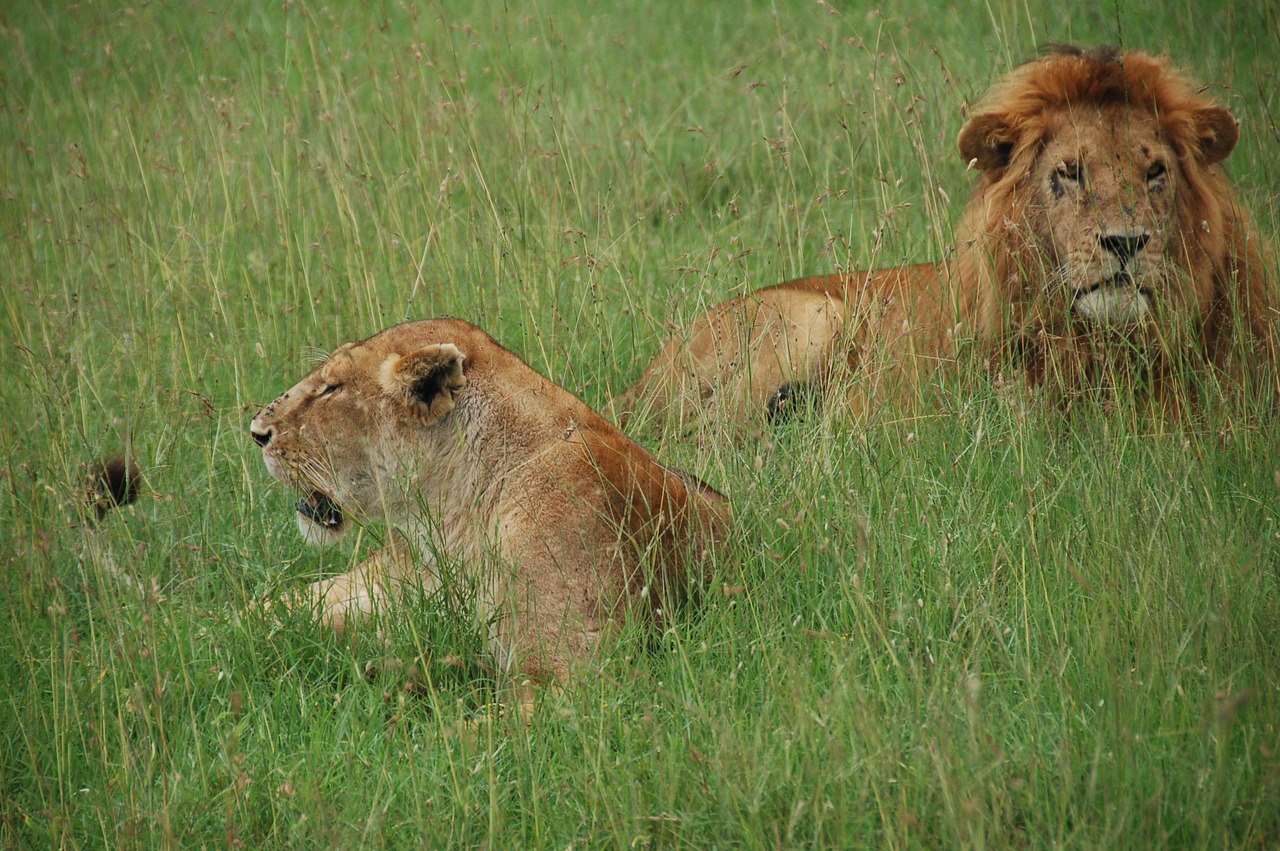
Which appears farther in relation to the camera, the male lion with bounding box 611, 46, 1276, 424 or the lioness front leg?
the male lion with bounding box 611, 46, 1276, 424

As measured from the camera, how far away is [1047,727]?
282cm

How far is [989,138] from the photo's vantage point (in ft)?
15.5

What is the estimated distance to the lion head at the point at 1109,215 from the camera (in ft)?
14.0

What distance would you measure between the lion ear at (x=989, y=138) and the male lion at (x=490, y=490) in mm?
1708

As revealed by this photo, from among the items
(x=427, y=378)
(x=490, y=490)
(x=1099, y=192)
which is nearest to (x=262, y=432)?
(x=427, y=378)

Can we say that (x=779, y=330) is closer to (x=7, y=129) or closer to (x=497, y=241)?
(x=497, y=241)

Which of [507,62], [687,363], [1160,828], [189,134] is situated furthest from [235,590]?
[507,62]

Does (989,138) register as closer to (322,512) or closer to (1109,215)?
(1109,215)

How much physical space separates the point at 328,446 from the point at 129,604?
0.73m

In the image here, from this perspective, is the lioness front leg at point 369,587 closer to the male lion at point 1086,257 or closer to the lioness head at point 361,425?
the lioness head at point 361,425

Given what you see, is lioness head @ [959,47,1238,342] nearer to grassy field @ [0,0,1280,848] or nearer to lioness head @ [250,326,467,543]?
grassy field @ [0,0,1280,848]

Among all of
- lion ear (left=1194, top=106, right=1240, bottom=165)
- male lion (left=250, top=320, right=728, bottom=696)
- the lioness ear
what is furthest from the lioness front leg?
lion ear (left=1194, top=106, right=1240, bottom=165)

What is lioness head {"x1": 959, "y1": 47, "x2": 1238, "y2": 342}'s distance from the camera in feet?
14.0

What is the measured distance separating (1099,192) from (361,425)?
8.11 feet
